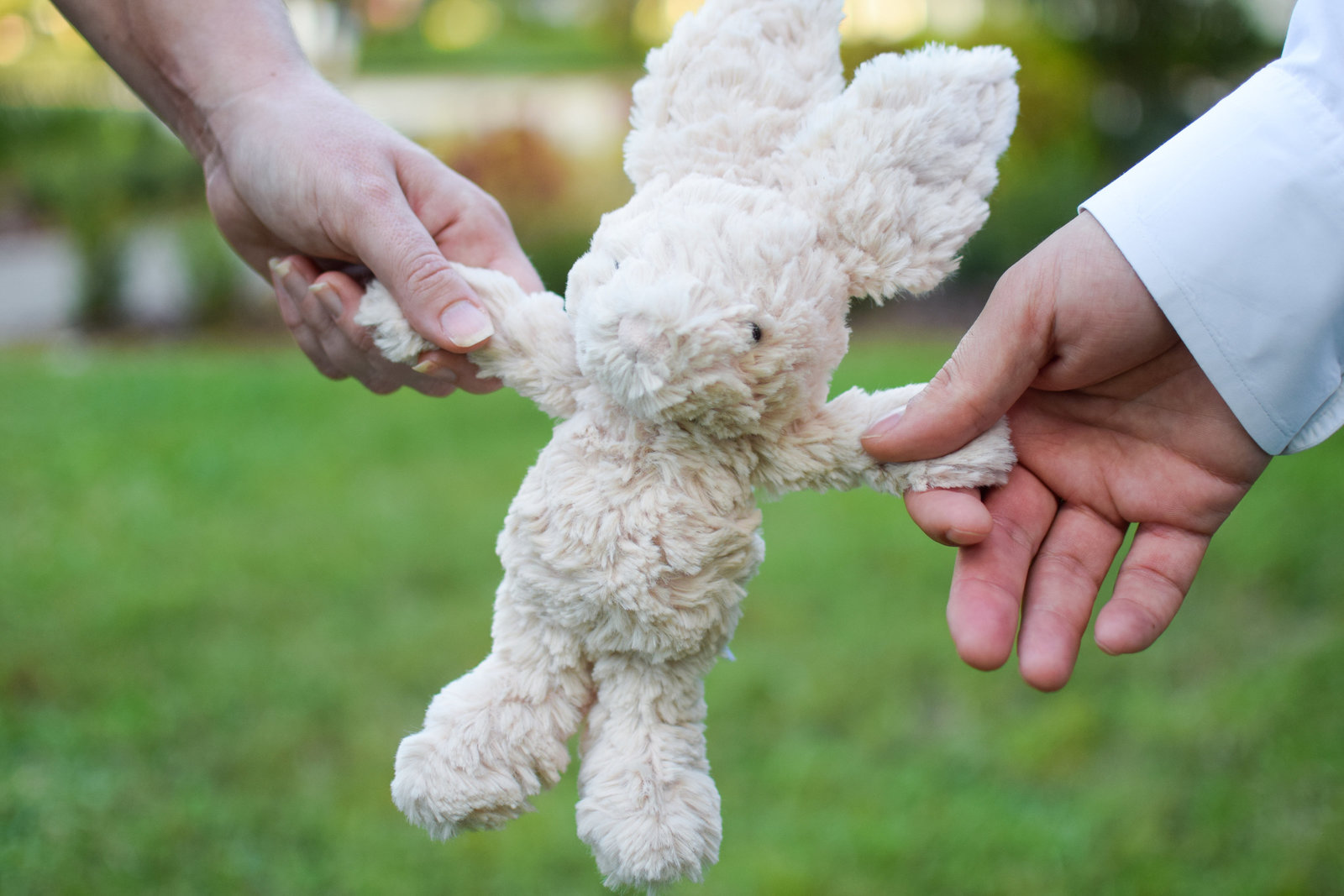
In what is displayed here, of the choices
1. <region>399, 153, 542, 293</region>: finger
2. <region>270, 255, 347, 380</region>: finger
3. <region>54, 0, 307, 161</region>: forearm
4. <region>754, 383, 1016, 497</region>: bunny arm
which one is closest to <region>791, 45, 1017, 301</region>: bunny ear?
<region>754, 383, 1016, 497</region>: bunny arm

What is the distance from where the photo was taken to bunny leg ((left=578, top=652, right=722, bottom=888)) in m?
1.15

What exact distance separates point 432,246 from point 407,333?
0.46 feet

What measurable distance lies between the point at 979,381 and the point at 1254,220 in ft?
1.48

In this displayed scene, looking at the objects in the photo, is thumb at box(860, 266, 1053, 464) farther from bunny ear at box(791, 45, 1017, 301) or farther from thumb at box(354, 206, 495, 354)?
thumb at box(354, 206, 495, 354)

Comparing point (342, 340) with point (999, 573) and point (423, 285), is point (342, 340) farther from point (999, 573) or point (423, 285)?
point (999, 573)

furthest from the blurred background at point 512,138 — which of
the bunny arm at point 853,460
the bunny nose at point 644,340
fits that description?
the bunny nose at point 644,340

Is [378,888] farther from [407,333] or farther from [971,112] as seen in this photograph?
[971,112]

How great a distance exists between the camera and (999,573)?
1.39 m

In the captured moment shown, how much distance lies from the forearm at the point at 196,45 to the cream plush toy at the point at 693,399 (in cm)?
90

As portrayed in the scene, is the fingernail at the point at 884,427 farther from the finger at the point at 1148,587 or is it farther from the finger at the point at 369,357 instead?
the finger at the point at 369,357

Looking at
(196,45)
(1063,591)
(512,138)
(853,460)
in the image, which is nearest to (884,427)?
(853,460)

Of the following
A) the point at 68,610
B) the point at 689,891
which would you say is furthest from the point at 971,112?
the point at 68,610

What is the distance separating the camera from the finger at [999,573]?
1297 millimetres

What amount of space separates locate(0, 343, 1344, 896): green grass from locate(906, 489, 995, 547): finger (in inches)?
72.9
